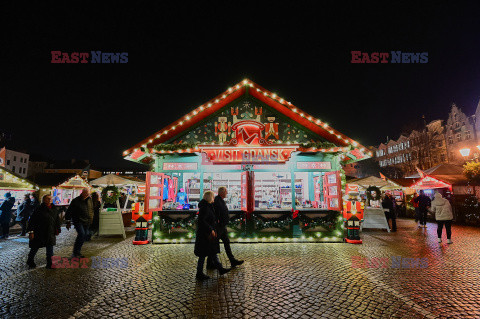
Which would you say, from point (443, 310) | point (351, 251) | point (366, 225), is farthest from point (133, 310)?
point (366, 225)

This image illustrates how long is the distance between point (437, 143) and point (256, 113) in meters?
45.5

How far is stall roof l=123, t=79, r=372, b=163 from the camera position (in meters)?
10.1

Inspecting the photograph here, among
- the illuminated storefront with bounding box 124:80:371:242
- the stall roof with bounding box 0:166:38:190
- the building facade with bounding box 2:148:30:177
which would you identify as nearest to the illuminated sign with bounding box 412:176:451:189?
the illuminated storefront with bounding box 124:80:371:242

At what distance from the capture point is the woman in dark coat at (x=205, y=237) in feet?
17.5

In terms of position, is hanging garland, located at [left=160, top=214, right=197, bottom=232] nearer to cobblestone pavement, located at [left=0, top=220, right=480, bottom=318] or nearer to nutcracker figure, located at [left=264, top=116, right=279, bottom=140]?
cobblestone pavement, located at [left=0, top=220, right=480, bottom=318]

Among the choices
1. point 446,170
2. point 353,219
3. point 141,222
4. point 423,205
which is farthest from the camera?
point 446,170

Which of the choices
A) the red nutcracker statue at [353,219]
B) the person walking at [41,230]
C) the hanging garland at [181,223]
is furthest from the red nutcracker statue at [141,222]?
the red nutcracker statue at [353,219]

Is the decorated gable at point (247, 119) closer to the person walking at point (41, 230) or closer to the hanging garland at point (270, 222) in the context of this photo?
the hanging garland at point (270, 222)

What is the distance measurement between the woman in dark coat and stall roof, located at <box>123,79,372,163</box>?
4.76m

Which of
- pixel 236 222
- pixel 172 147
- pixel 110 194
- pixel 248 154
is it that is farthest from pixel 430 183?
pixel 110 194

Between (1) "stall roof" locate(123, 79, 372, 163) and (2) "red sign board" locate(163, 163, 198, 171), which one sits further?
(2) "red sign board" locate(163, 163, 198, 171)

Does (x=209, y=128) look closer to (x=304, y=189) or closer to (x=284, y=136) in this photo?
(x=284, y=136)

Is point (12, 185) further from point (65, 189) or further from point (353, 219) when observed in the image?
point (353, 219)

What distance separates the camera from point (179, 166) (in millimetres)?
10367
